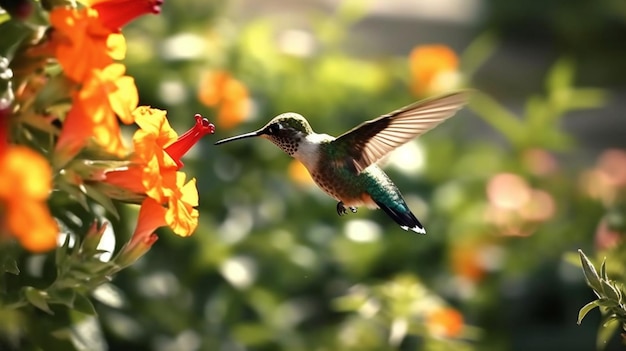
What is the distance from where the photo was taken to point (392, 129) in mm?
1281

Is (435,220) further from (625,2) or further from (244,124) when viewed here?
(625,2)

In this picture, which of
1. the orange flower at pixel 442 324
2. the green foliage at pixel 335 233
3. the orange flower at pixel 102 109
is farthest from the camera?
the green foliage at pixel 335 233

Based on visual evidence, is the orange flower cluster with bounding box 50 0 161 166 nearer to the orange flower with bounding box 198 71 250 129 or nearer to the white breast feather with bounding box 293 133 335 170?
the white breast feather with bounding box 293 133 335 170

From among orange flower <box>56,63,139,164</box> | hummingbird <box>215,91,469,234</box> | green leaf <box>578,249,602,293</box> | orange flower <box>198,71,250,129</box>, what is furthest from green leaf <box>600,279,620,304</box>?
orange flower <box>198,71,250,129</box>

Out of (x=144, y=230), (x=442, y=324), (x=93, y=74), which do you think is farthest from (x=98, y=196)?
(x=442, y=324)

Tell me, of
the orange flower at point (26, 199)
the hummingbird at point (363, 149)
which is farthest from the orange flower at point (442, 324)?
the orange flower at point (26, 199)

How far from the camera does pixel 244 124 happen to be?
2.43 m

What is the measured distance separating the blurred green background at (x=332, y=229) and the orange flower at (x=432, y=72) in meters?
0.07

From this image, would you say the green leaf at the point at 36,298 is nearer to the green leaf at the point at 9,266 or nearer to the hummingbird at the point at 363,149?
the green leaf at the point at 9,266

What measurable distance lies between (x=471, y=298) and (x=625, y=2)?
6.48m

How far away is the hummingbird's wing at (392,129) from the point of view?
3.86 feet

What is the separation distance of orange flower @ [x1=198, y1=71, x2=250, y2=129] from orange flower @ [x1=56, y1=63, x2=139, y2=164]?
4.44ft

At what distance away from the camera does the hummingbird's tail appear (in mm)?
1257

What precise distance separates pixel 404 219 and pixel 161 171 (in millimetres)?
422
